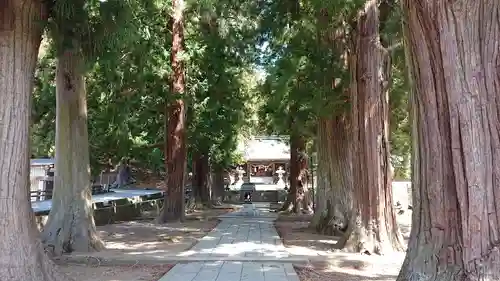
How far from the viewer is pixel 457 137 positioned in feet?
15.8

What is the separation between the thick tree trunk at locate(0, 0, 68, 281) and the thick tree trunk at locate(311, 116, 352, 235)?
893 cm

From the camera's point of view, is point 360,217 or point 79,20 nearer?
point 79,20

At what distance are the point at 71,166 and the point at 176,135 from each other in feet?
25.2

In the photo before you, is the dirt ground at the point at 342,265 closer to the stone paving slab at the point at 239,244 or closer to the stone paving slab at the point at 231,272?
the stone paving slab at the point at 231,272

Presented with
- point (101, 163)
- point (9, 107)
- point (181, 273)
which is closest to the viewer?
point (9, 107)

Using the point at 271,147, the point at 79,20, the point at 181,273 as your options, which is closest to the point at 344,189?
the point at 181,273

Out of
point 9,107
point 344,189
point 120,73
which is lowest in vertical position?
point 344,189

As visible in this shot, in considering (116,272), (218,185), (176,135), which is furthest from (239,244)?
(218,185)

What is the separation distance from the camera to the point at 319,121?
1466 cm

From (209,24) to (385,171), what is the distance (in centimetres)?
1090

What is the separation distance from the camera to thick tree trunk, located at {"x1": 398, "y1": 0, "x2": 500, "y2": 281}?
463cm

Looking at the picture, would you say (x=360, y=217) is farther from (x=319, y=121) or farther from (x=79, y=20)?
(x=79, y=20)

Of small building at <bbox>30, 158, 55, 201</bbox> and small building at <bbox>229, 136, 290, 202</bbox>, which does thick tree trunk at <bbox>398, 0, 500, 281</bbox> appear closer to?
small building at <bbox>30, 158, 55, 201</bbox>

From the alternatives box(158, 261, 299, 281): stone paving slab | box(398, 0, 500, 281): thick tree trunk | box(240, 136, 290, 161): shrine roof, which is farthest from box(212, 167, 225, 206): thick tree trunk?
box(398, 0, 500, 281): thick tree trunk
